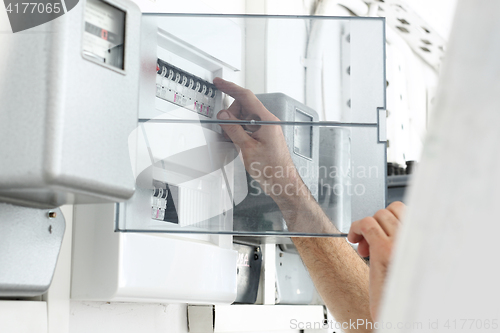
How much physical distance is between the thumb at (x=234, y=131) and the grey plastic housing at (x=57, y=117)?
17 cm

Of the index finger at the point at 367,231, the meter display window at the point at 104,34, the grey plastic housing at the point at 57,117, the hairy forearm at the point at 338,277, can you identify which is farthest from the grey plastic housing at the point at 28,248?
the hairy forearm at the point at 338,277

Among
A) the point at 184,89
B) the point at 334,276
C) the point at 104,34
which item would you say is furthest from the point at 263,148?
the point at 334,276

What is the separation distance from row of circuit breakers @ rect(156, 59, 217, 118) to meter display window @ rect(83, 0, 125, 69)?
0.36 feet

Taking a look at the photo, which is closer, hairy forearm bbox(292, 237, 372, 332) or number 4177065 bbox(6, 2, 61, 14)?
number 4177065 bbox(6, 2, 61, 14)

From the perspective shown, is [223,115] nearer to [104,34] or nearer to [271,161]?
[271,161]

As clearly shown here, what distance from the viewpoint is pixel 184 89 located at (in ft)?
2.20

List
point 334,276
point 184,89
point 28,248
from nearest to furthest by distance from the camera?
1. point 28,248
2. point 184,89
3. point 334,276

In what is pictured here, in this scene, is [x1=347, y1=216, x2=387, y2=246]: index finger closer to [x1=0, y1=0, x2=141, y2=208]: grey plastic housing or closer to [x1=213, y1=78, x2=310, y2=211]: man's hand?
[x1=213, y1=78, x2=310, y2=211]: man's hand

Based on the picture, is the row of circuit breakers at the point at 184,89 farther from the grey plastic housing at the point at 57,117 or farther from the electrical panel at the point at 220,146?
the grey plastic housing at the point at 57,117

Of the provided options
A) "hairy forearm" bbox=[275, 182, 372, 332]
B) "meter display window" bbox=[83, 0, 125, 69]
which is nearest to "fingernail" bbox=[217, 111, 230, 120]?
"meter display window" bbox=[83, 0, 125, 69]

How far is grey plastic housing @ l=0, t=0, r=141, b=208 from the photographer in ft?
1.49

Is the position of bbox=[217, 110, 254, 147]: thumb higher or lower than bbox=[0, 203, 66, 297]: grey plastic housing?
higher

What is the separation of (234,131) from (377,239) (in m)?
0.22

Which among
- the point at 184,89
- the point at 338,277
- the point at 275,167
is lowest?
the point at 338,277
